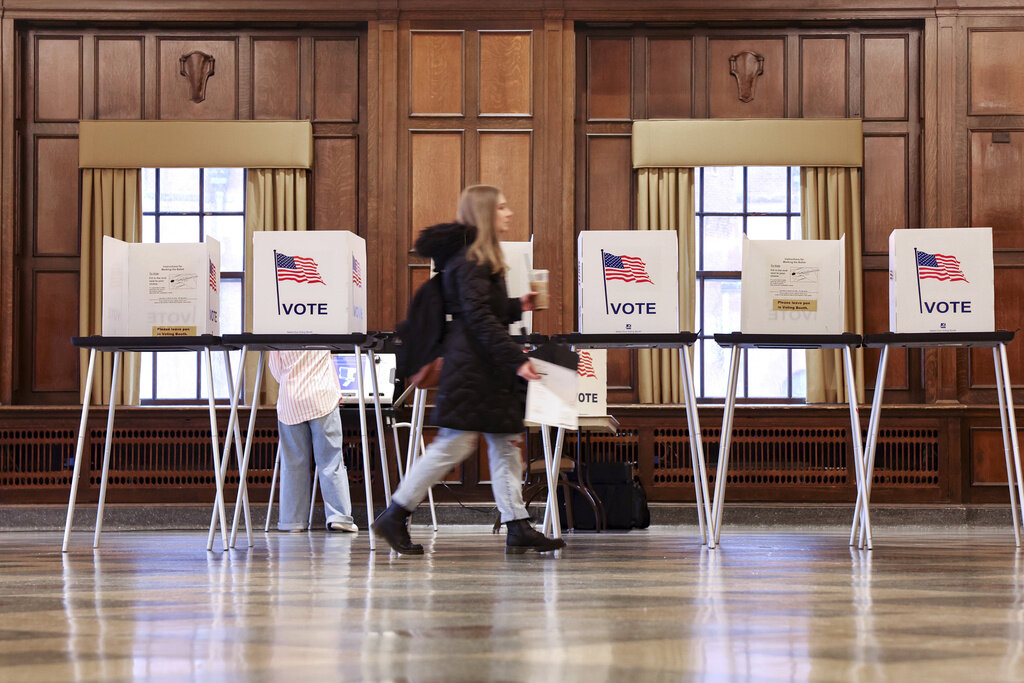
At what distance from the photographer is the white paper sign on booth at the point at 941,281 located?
4.80 meters

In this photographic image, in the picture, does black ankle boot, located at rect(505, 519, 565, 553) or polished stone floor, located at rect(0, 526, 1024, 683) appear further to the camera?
black ankle boot, located at rect(505, 519, 565, 553)

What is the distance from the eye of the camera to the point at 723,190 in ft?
26.6

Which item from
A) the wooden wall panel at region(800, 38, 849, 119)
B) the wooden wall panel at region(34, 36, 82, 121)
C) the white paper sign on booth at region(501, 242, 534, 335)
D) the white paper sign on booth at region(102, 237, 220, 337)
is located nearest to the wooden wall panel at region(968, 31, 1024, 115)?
the wooden wall panel at region(800, 38, 849, 119)

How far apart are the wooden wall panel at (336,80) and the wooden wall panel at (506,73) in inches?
34.8

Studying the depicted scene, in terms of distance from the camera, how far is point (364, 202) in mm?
8008

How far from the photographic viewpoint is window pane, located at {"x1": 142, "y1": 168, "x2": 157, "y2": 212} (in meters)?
8.07

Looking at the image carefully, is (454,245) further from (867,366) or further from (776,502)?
(867,366)

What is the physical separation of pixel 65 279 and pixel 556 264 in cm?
332

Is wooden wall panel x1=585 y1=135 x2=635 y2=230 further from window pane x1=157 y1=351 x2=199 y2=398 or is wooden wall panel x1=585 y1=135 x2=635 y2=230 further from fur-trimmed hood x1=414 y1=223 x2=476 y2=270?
fur-trimmed hood x1=414 y1=223 x2=476 y2=270

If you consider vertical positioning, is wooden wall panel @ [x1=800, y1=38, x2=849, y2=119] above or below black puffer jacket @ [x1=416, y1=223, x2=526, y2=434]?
above

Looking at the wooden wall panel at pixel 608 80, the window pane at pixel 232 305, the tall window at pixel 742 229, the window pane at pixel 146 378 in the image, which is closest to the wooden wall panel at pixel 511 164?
the wooden wall panel at pixel 608 80

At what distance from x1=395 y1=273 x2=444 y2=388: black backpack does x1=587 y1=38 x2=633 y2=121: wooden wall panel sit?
418cm

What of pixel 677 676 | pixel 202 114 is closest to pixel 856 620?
pixel 677 676

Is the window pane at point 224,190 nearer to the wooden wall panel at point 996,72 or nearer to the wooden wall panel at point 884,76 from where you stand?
the wooden wall panel at point 884,76
